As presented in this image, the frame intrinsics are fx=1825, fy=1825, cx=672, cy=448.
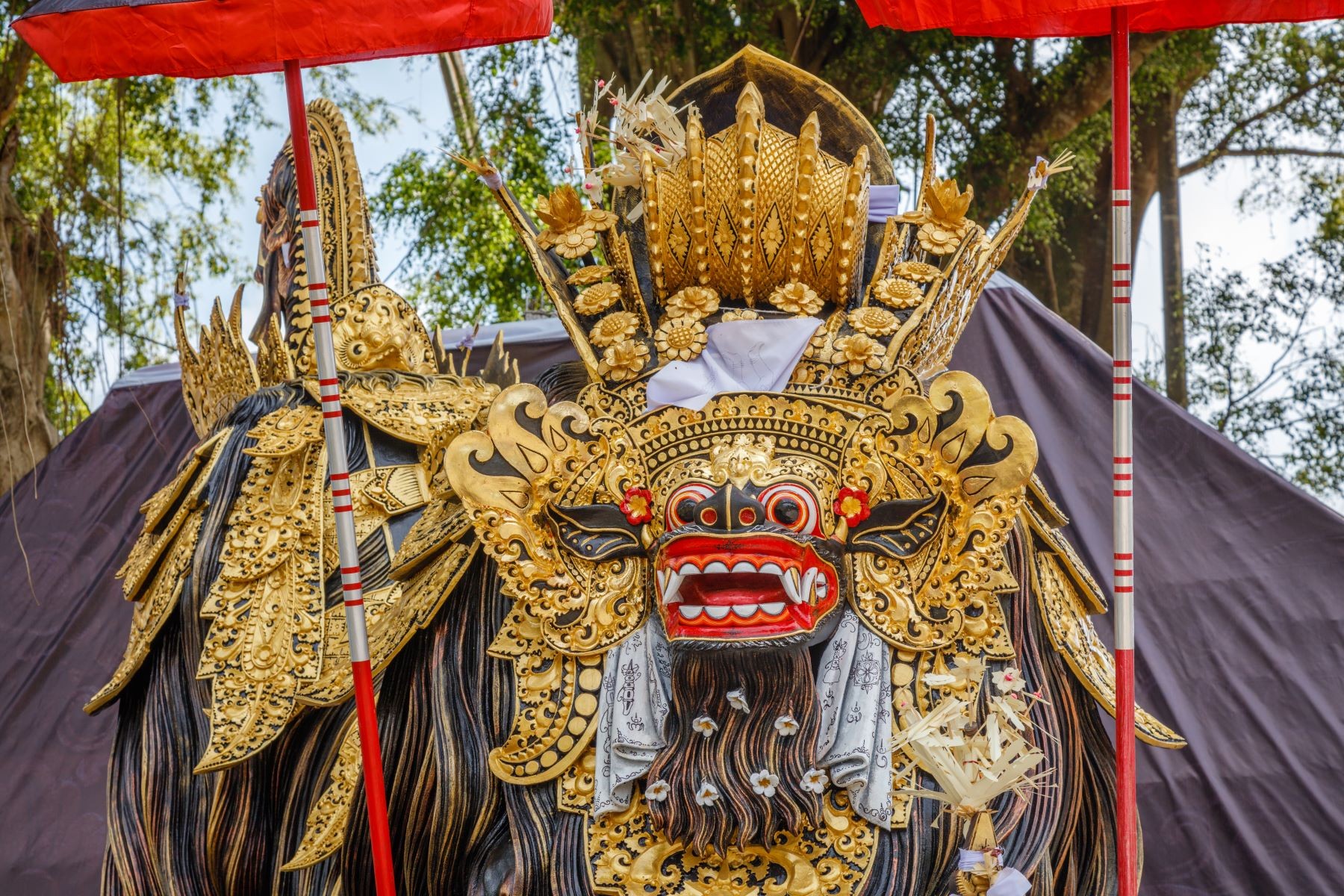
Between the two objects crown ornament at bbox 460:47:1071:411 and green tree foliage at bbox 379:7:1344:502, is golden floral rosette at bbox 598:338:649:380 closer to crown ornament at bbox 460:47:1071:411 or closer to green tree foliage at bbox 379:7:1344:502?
crown ornament at bbox 460:47:1071:411

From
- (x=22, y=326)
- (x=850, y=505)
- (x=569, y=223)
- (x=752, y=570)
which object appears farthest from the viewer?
(x=22, y=326)

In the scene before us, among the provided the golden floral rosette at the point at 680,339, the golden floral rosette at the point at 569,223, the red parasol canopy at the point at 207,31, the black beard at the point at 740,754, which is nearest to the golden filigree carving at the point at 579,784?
the black beard at the point at 740,754

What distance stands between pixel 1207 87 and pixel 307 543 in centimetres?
771

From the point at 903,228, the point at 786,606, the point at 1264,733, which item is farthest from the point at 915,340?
the point at 1264,733

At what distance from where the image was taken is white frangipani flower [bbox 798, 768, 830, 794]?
11.5 ft

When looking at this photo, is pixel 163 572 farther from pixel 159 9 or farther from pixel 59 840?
pixel 59 840

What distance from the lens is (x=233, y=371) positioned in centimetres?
520

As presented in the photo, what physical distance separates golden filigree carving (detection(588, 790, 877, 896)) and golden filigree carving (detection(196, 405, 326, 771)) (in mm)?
1154

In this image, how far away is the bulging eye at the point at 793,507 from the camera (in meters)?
3.49

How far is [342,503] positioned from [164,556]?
52.5 inches

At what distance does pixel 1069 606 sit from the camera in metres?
3.96

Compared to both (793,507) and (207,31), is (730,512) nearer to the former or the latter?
(793,507)

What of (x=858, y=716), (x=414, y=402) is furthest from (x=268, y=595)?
(x=858, y=716)

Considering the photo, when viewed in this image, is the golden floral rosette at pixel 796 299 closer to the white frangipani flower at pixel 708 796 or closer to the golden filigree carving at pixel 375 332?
the white frangipani flower at pixel 708 796
